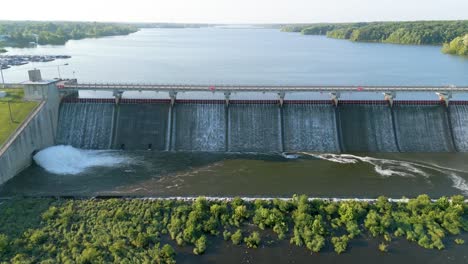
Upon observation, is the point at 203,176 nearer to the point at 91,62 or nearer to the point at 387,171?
the point at 387,171

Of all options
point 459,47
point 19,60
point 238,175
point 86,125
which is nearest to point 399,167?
point 238,175

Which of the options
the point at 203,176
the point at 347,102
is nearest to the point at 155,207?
the point at 203,176

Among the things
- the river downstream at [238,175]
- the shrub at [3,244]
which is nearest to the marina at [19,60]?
the river downstream at [238,175]

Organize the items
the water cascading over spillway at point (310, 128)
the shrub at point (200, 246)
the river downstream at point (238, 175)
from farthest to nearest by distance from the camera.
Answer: the water cascading over spillway at point (310, 128), the river downstream at point (238, 175), the shrub at point (200, 246)

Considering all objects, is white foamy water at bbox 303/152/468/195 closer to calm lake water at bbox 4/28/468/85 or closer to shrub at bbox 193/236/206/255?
shrub at bbox 193/236/206/255

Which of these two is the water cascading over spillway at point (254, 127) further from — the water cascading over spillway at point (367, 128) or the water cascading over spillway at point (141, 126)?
the water cascading over spillway at point (141, 126)

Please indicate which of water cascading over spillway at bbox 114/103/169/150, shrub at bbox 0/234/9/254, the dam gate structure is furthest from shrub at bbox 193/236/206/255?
water cascading over spillway at bbox 114/103/169/150
